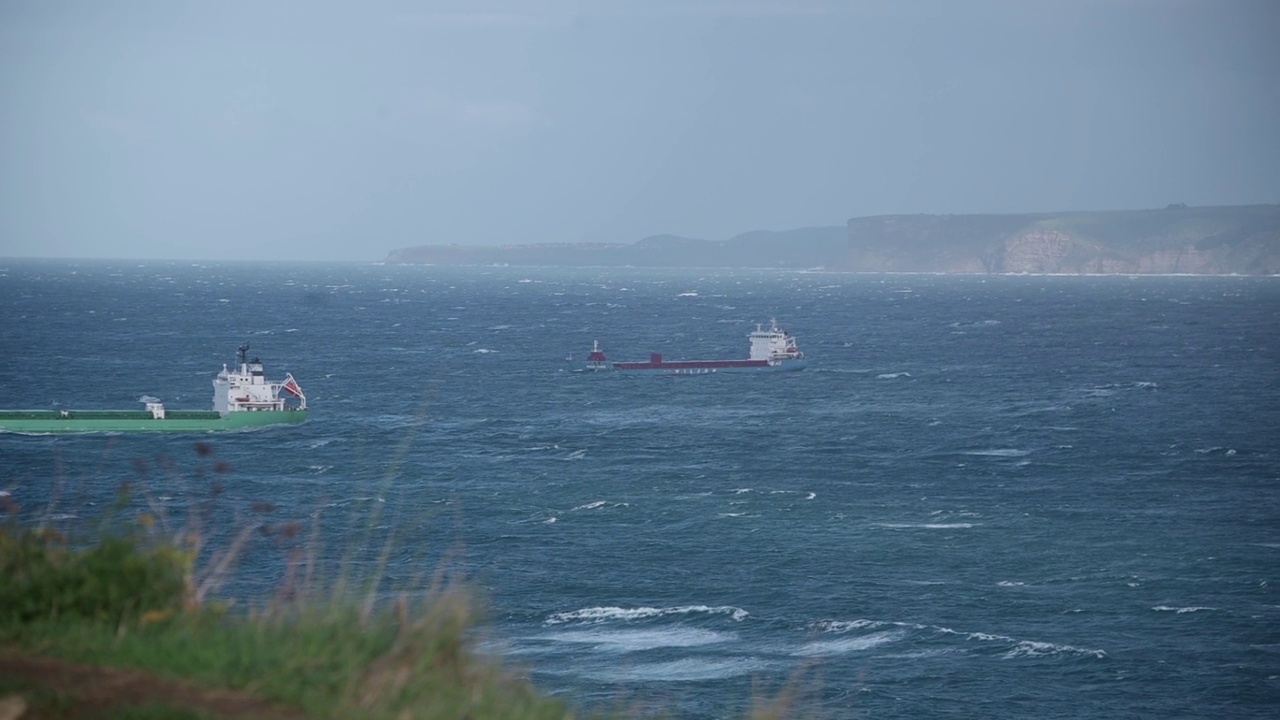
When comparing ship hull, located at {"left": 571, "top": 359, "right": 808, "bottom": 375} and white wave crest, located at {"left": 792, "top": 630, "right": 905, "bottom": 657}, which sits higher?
white wave crest, located at {"left": 792, "top": 630, "right": 905, "bottom": 657}

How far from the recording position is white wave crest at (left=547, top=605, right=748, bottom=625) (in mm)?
32938

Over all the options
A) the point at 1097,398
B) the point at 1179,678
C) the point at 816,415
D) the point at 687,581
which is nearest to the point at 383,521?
the point at 687,581

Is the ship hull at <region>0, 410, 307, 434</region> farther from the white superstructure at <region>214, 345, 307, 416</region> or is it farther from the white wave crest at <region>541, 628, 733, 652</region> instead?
the white wave crest at <region>541, 628, 733, 652</region>

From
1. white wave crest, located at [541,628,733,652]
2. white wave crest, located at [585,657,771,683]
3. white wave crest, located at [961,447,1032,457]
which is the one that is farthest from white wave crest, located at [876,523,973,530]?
white wave crest, located at [961,447,1032,457]

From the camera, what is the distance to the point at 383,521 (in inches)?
1750

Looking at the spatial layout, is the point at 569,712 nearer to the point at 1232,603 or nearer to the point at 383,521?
the point at 1232,603

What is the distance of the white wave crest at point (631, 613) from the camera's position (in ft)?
108

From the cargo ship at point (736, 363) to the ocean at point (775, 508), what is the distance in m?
2.54

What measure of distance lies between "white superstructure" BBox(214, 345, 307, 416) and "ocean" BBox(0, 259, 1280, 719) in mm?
2112

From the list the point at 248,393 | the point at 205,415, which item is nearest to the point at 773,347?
the point at 248,393

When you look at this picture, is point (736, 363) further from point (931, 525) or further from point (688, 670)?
point (688, 670)

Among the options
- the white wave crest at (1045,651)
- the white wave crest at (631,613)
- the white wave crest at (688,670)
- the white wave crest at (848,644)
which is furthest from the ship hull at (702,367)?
the white wave crest at (688,670)

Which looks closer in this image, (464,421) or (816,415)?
(464,421)

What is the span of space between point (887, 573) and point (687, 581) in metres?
5.76
